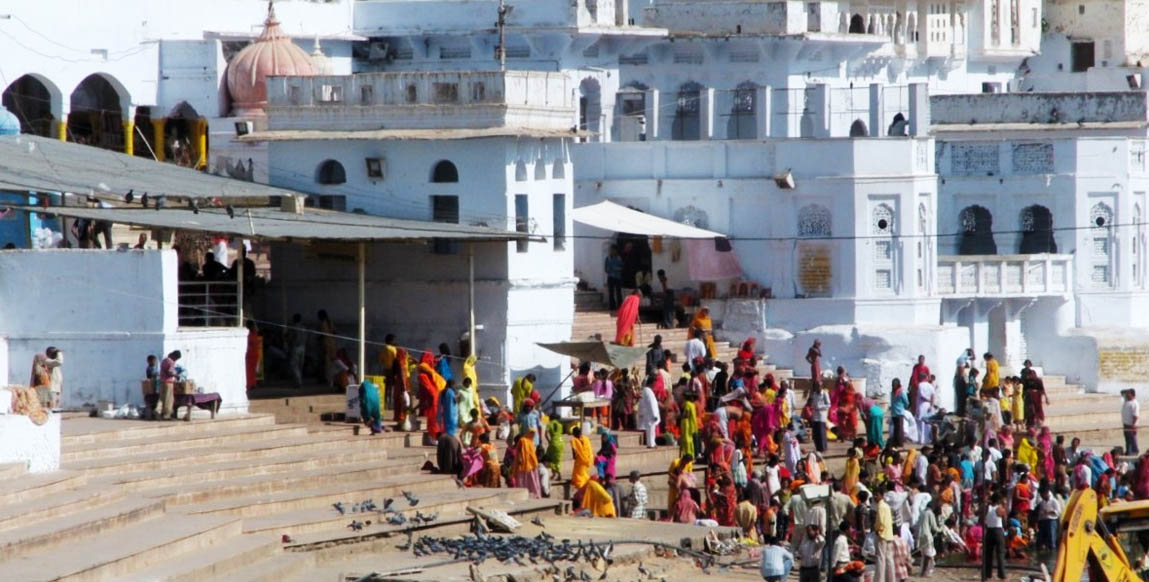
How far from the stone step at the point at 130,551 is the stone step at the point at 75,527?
69mm

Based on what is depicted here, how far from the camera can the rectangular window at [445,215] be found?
104 ft

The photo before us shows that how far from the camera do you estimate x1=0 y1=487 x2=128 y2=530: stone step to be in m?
21.4

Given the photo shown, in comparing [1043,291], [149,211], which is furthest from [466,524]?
[1043,291]

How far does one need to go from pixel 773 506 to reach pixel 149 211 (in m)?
6.88

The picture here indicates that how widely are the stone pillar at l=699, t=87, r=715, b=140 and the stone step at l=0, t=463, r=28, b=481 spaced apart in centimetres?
1600

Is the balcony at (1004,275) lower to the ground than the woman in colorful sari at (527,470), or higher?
higher

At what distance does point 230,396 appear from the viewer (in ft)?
90.9

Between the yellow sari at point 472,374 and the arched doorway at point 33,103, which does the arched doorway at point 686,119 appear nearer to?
the arched doorway at point 33,103

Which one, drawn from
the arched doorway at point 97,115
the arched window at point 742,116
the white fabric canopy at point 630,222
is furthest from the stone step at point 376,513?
the arched window at point 742,116

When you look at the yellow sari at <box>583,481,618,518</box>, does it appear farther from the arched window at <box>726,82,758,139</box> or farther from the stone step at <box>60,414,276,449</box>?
the arched window at <box>726,82,758,139</box>

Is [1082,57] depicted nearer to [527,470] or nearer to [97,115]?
[97,115]

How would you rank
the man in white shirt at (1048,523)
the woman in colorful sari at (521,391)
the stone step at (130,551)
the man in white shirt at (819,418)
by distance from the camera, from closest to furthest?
1. the stone step at (130,551)
2. the man in white shirt at (1048,523)
3. the woman in colorful sari at (521,391)
4. the man in white shirt at (819,418)

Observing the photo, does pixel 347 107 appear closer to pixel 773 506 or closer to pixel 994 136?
pixel 773 506

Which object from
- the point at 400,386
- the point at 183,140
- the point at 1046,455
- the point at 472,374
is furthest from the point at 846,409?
the point at 183,140
